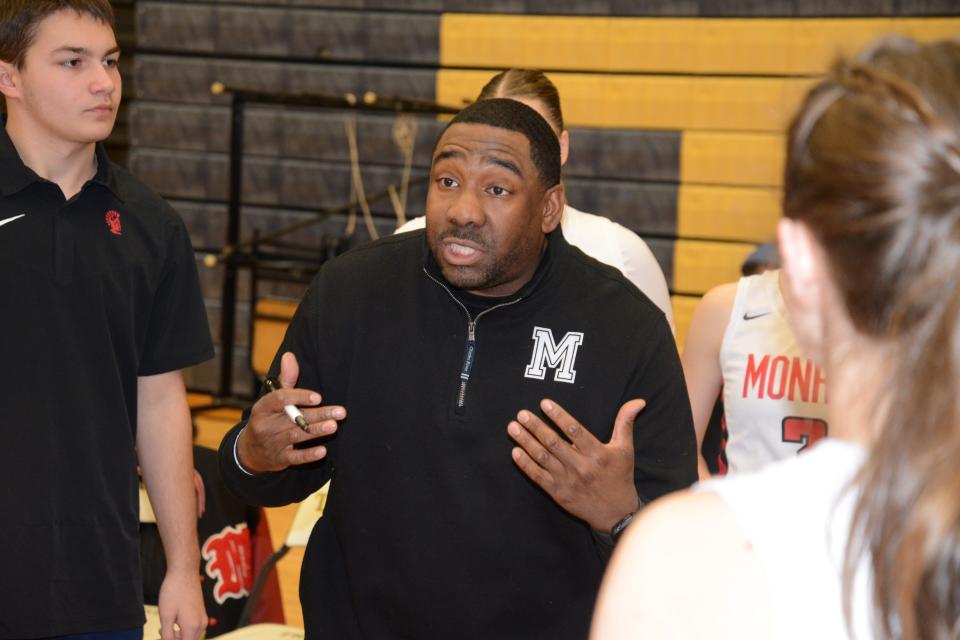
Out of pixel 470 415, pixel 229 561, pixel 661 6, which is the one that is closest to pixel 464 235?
pixel 470 415

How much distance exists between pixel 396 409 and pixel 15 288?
2.42 ft

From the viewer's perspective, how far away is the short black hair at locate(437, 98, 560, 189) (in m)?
1.95

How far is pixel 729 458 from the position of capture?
2521mm

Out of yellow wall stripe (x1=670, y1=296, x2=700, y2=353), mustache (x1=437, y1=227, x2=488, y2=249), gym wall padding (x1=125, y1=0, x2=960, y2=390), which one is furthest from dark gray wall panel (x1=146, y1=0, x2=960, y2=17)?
mustache (x1=437, y1=227, x2=488, y2=249)

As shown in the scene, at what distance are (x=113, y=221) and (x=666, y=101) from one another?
14.1 ft

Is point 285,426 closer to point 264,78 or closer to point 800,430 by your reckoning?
point 800,430

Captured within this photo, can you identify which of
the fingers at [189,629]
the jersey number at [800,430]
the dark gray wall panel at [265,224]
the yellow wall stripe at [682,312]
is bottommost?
the yellow wall stripe at [682,312]

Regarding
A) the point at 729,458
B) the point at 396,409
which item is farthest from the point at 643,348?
the point at 729,458

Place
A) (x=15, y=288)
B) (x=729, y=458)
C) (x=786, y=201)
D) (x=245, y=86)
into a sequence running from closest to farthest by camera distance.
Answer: (x=786, y=201) < (x=15, y=288) < (x=729, y=458) < (x=245, y=86)

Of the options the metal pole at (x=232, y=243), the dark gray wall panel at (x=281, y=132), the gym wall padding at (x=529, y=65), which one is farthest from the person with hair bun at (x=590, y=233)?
the metal pole at (x=232, y=243)

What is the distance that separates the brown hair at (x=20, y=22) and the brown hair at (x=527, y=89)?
104 centimetres

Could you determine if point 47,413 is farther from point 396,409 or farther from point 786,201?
point 786,201

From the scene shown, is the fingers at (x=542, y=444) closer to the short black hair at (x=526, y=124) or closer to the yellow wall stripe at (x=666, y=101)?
the short black hair at (x=526, y=124)

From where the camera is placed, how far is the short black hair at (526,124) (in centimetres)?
195
